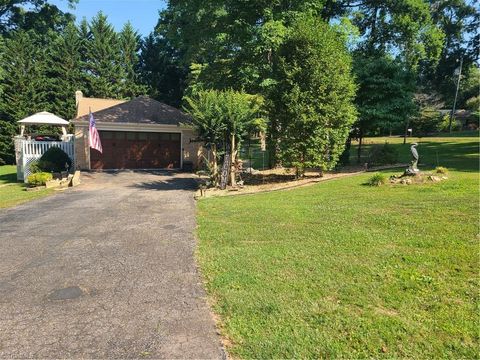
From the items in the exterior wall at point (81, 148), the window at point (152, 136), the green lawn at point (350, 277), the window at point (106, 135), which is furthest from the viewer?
the window at point (152, 136)

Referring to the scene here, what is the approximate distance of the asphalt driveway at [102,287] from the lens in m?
3.88

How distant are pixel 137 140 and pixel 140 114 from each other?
1.84m

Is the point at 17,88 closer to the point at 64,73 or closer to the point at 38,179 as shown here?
the point at 64,73

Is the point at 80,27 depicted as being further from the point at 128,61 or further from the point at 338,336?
the point at 338,336

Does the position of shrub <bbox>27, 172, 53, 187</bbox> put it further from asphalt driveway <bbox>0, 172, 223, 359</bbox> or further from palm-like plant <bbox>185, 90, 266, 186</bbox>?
palm-like plant <bbox>185, 90, 266, 186</bbox>

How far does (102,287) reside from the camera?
209 inches

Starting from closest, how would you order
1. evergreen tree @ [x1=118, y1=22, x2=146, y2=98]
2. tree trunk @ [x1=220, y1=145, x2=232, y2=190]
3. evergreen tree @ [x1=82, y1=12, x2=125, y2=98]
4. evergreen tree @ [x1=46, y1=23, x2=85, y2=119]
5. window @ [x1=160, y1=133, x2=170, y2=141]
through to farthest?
tree trunk @ [x1=220, y1=145, x2=232, y2=190], window @ [x1=160, y1=133, x2=170, y2=141], evergreen tree @ [x1=46, y1=23, x2=85, y2=119], evergreen tree @ [x1=82, y1=12, x2=125, y2=98], evergreen tree @ [x1=118, y1=22, x2=146, y2=98]

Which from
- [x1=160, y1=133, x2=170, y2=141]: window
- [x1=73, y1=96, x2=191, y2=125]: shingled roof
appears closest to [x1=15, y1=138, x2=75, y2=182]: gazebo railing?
[x1=73, y1=96, x2=191, y2=125]: shingled roof

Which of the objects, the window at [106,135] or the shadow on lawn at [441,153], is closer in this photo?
the shadow on lawn at [441,153]

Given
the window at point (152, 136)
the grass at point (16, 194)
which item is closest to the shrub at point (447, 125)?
the window at point (152, 136)

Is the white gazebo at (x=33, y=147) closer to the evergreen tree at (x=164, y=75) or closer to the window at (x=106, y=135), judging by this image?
the window at (x=106, y=135)

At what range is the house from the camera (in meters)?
21.0

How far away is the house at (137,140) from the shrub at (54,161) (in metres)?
1.60

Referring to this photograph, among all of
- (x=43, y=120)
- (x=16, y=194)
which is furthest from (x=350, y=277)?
(x=43, y=120)
